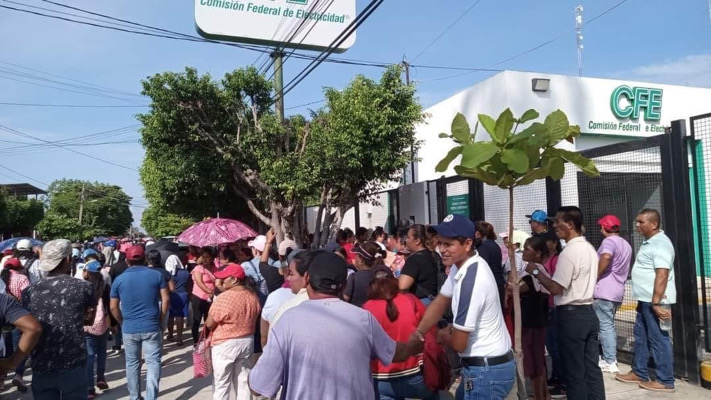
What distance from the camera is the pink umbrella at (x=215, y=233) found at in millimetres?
9414

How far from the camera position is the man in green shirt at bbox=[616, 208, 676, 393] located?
→ 220 inches

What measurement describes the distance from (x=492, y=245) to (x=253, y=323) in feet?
9.83

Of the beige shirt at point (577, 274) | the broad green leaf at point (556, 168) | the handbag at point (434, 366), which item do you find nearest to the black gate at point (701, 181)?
the beige shirt at point (577, 274)

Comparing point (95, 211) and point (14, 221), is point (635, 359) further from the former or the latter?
point (95, 211)

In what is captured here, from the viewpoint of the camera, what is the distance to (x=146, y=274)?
18.5ft

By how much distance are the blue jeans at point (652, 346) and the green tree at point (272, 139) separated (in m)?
6.59

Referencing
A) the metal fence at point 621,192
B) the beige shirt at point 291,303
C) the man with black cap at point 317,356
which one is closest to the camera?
the man with black cap at point 317,356

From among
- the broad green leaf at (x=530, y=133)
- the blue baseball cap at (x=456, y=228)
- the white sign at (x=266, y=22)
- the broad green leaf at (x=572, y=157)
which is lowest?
the blue baseball cap at (x=456, y=228)

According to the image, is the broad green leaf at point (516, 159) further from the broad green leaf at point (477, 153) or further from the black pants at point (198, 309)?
the black pants at point (198, 309)

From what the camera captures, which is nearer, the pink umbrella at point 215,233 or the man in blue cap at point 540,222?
the man in blue cap at point 540,222

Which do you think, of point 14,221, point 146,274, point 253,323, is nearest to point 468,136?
point 253,323

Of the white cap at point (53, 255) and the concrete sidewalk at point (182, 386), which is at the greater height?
the white cap at point (53, 255)

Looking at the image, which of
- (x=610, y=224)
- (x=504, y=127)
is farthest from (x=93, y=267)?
(x=610, y=224)

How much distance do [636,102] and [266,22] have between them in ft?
35.9
